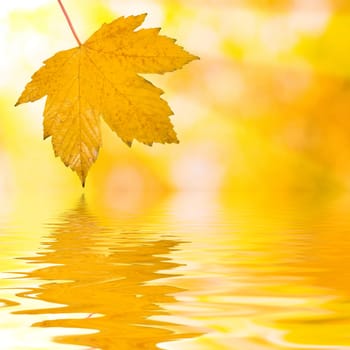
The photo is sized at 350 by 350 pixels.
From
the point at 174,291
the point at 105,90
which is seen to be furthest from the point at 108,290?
the point at 105,90

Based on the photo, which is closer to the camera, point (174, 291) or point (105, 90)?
point (105, 90)

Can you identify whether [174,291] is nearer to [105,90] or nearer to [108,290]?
[108,290]

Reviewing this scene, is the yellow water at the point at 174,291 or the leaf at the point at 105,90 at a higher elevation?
the leaf at the point at 105,90

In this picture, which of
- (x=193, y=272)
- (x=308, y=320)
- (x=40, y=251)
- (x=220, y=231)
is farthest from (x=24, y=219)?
(x=308, y=320)

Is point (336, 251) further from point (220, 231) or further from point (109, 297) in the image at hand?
point (109, 297)

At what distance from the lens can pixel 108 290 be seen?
1.25 m

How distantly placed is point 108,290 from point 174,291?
88 mm

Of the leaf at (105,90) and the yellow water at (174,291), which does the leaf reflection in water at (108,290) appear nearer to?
the yellow water at (174,291)

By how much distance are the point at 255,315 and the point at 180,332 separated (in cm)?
16

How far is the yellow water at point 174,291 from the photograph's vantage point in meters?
0.85

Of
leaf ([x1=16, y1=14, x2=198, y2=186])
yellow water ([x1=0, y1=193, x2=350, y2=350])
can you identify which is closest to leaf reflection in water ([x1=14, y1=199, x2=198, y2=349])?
yellow water ([x1=0, y1=193, x2=350, y2=350])

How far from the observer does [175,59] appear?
2.20 feet

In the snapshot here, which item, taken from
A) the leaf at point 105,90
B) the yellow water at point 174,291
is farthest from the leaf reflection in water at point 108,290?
the leaf at point 105,90

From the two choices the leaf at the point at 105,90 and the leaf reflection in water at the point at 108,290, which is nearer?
the leaf at the point at 105,90
